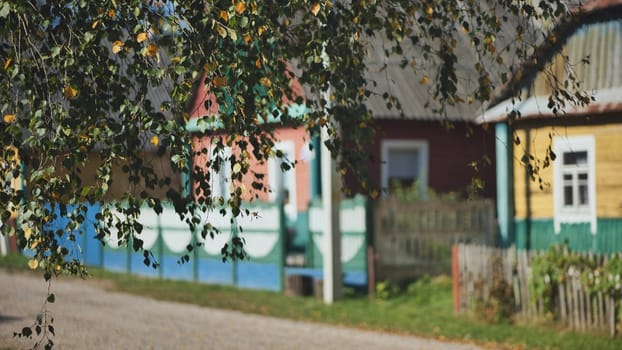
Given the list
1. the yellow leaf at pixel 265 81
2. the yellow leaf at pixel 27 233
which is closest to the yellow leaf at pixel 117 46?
the yellow leaf at pixel 27 233

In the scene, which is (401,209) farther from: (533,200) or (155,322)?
(155,322)

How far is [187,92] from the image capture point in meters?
5.65

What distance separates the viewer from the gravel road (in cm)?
1144

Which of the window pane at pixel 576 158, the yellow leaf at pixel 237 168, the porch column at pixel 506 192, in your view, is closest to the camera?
the yellow leaf at pixel 237 168

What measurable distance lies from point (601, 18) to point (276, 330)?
817cm

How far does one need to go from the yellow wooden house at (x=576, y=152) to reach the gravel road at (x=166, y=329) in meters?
4.94

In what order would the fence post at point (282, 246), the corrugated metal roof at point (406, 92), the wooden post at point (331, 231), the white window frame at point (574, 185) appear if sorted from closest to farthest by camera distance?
the wooden post at point (331, 231)
the white window frame at point (574, 185)
the fence post at point (282, 246)
the corrugated metal roof at point (406, 92)

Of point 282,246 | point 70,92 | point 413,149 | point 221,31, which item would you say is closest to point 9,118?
point 70,92

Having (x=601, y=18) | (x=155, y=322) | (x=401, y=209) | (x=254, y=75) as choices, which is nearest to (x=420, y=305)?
(x=401, y=209)

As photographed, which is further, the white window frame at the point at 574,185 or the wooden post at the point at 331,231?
the white window frame at the point at 574,185

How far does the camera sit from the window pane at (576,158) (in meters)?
16.1

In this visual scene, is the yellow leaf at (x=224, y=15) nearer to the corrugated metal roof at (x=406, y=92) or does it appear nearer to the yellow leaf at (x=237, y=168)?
the yellow leaf at (x=237, y=168)

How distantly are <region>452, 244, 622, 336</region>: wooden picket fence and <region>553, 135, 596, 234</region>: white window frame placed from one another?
3.33 meters

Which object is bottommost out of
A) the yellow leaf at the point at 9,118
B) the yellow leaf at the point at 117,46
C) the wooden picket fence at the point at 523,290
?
the wooden picket fence at the point at 523,290
